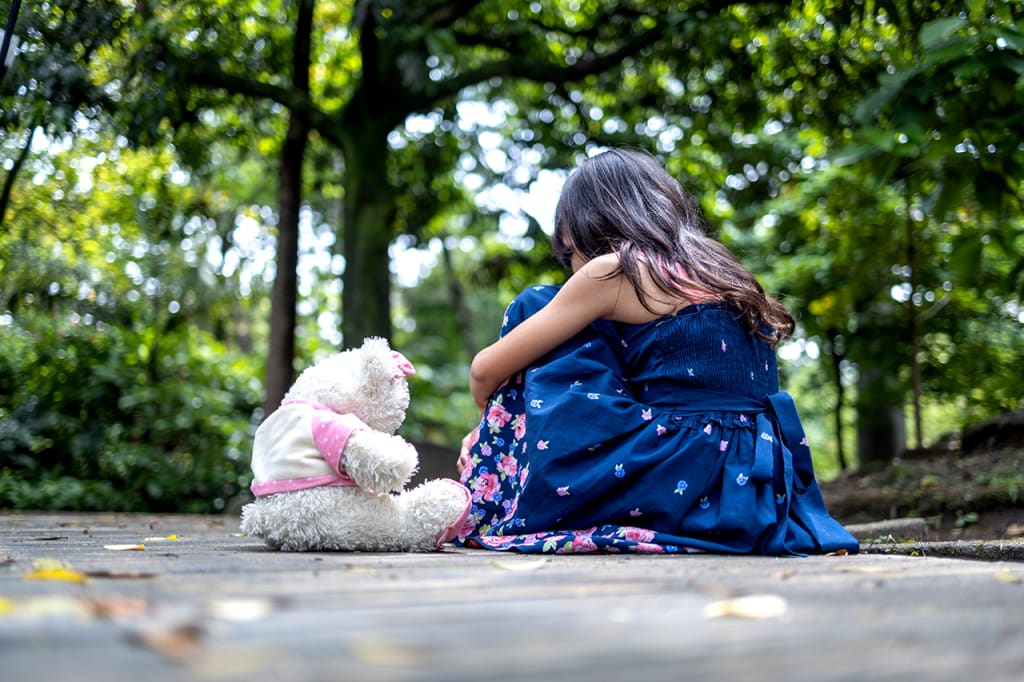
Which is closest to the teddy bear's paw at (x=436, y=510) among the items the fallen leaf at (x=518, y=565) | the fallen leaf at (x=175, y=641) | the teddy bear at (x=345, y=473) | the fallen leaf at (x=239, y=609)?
the teddy bear at (x=345, y=473)

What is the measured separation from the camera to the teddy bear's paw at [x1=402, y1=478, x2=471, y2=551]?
9.34ft

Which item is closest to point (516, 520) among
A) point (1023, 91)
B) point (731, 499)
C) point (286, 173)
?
point (731, 499)

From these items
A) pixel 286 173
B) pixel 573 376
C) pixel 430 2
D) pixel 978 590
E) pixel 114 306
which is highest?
pixel 430 2

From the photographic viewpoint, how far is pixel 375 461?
268 cm

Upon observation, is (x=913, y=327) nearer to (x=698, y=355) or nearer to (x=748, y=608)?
(x=698, y=355)

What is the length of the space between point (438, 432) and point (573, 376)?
11260 millimetres

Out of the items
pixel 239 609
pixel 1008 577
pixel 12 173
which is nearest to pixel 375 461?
pixel 239 609

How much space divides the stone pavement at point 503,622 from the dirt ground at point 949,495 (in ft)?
9.91

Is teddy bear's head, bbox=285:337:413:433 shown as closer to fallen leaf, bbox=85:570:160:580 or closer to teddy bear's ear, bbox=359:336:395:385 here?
teddy bear's ear, bbox=359:336:395:385

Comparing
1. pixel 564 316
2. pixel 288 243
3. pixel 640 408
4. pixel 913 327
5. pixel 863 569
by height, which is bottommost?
pixel 863 569

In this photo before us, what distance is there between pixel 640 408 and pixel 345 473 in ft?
2.95

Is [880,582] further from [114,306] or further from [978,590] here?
[114,306]

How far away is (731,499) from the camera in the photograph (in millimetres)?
2826

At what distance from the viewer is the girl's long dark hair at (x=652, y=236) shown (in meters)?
3.03
